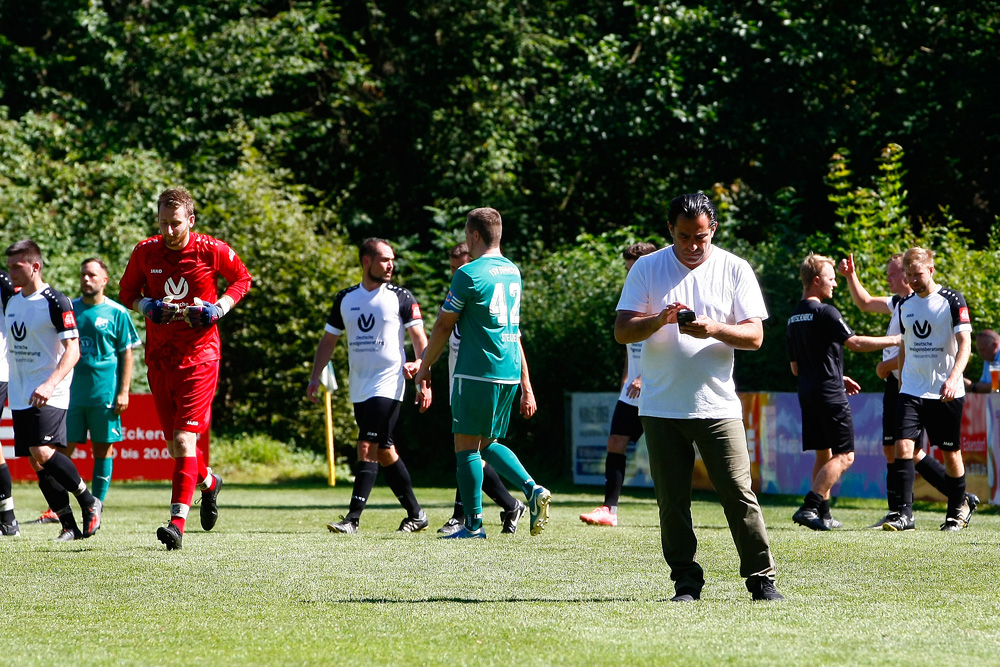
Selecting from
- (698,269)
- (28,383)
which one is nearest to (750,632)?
(698,269)

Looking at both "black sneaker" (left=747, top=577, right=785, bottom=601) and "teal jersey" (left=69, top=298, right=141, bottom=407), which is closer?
"black sneaker" (left=747, top=577, right=785, bottom=601)

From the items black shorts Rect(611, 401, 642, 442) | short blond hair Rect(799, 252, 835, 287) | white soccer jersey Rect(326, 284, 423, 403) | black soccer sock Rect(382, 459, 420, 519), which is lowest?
black soccer sock Rect(382, 459, 420, 519)

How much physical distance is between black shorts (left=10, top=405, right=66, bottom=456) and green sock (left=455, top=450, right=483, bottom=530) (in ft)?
9.57

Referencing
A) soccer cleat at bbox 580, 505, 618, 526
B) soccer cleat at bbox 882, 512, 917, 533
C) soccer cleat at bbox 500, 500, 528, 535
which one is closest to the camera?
soccer cleat at bbox 500, 500, 528, 535

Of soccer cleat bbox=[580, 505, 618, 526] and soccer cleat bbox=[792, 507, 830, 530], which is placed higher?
soccer cleat bbox=[792, 507, 830, 530]

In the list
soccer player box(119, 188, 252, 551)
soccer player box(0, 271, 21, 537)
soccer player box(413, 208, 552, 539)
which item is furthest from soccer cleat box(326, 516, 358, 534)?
soccer player box(0, 271, 21, 537)

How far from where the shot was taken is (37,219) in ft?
74.9

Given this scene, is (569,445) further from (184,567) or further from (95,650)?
(95,650)

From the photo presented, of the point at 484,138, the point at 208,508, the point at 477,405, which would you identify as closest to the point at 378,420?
the point at 208,508

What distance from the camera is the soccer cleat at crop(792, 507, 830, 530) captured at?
953 cm

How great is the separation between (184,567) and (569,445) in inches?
459

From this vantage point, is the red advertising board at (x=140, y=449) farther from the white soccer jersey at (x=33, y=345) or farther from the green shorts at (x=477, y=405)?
the green shorts at (x=477, y=405)

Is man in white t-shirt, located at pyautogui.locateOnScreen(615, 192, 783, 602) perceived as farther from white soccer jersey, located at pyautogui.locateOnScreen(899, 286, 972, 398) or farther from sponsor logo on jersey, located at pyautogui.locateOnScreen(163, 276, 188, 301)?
white soccer jersey, located at pyautogui.locateOnScreen(899, 286, 972, 398)

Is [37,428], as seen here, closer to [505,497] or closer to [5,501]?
[5,501]
